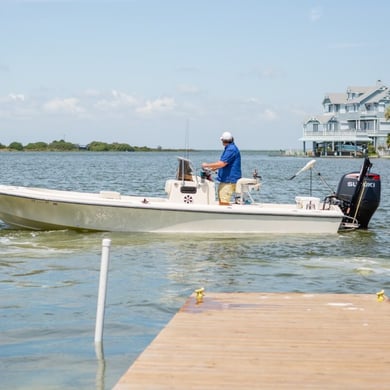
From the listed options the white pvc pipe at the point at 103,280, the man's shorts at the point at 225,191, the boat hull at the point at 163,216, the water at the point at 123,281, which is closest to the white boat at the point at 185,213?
the boat hull at the point at 163,216

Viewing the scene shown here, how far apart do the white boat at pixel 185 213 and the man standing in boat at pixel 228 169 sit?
17 centimetres

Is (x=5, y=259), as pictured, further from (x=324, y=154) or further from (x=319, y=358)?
(x=324, y=154)

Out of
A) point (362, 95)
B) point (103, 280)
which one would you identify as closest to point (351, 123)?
point (362, 95)

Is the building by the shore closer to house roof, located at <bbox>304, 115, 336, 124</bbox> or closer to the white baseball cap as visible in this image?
house roof, located at <bbox>304, 115, 336, 124</bbox>

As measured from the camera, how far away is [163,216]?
1539cm

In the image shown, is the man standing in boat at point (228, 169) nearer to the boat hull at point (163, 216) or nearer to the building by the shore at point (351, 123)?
the boat hull at point (163, 216)

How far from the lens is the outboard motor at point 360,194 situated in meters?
16.2

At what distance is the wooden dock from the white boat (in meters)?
7.10

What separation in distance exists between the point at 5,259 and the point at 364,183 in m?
7.73

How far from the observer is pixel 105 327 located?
7988 millimetres

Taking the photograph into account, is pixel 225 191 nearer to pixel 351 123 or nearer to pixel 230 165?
pixel 230 165

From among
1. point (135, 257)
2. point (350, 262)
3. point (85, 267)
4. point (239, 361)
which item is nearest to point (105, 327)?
point (239, 361)

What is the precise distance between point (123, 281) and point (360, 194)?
7.13 metres

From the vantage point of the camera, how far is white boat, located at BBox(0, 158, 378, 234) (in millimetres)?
15273
